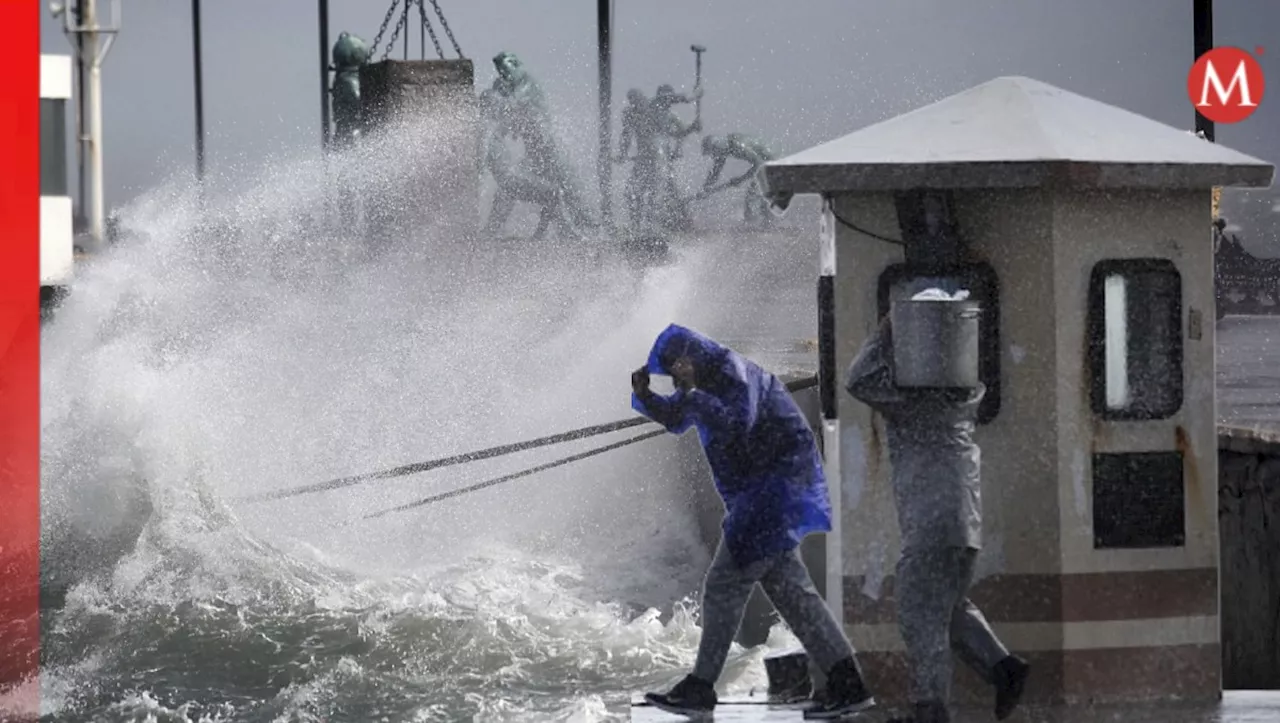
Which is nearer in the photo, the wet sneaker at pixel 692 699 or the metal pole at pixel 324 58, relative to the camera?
the wet sneaker at pixel 692 699

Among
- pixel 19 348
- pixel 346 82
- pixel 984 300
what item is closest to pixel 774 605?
pixel 984 300

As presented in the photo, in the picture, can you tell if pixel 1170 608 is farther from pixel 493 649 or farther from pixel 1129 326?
pixel 493 649

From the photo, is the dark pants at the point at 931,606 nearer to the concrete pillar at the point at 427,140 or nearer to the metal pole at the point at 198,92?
the concrete pillar at the point at 427,140

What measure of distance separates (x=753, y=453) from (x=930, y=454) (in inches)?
29.9

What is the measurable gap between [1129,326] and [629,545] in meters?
11.7

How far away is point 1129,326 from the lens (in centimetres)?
693

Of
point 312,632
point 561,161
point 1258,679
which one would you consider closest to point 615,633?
point 312,632

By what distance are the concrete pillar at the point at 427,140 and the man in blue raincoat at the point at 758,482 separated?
25.9m

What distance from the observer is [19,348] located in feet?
72.9

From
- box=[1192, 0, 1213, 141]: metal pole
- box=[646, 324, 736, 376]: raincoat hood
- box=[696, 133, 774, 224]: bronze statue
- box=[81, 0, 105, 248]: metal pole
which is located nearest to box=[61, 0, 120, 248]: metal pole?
box=[81, 0, 105, 248]: metal pole

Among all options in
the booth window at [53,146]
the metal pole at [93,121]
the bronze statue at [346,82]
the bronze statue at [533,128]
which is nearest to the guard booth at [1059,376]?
the booth window at [53,146]

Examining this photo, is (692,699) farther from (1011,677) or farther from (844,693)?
(1011,677)

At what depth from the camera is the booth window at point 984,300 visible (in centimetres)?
680

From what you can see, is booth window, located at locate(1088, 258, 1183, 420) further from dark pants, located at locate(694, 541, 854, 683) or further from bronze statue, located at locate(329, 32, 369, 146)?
bronze statue, located at locate(329, 32, 369, 146)
